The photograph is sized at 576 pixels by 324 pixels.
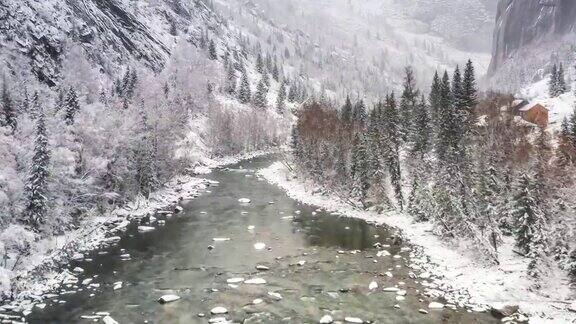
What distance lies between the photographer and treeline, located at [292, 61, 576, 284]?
1275 inches

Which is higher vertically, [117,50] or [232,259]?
[117,50]

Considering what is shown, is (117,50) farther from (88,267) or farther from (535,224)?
(535,224)

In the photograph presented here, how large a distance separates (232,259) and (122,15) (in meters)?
147

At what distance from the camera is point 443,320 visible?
2542 centimetres

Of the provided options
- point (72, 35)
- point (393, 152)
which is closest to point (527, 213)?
point (393, 152)

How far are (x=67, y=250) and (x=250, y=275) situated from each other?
48.9ft

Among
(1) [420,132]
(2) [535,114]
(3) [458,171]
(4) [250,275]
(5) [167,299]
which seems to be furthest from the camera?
(2) [535,114]

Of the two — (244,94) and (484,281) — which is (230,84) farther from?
(484,281)

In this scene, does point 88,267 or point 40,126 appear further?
point 40,126

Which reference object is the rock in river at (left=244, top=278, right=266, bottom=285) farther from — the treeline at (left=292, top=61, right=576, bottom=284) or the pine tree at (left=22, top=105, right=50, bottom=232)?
the pine tree at (left=22, top=105, right=50, bottom=232)

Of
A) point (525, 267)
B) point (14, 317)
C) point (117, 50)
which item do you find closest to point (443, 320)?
point (525, 267)

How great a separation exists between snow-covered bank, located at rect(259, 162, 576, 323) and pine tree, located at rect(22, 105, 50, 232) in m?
29.0

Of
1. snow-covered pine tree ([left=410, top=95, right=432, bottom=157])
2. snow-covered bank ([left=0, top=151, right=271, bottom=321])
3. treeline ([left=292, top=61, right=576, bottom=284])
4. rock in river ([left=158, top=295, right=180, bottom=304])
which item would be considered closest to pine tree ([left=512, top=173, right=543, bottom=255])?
treeline ([left=292, top=61, right=576, bottom=284])

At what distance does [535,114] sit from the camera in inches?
3883
